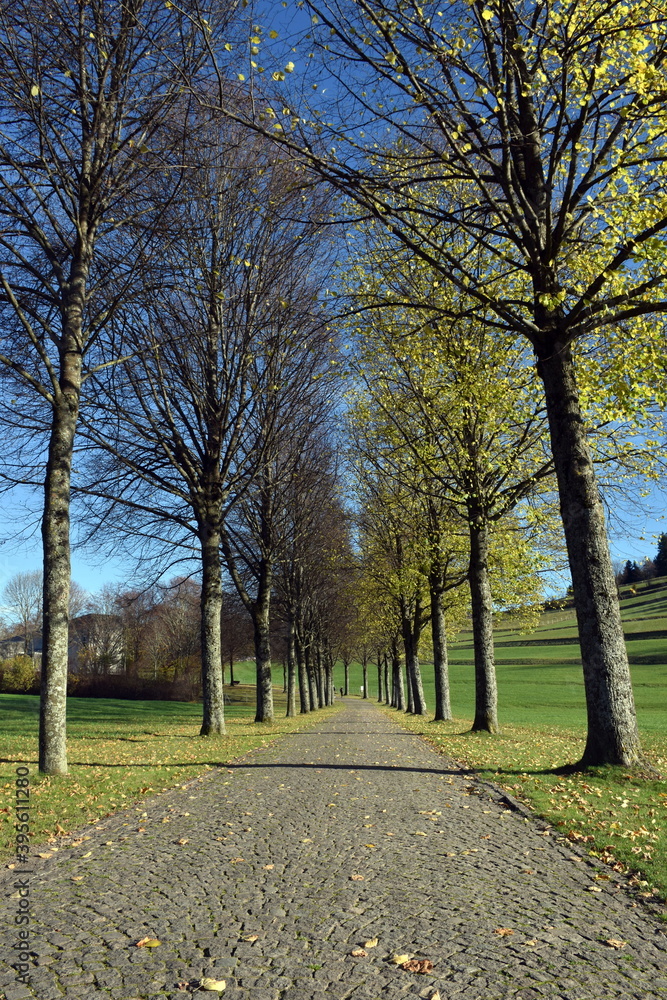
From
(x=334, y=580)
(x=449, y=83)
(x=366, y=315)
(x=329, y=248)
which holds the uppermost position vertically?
(x=329, y=248)

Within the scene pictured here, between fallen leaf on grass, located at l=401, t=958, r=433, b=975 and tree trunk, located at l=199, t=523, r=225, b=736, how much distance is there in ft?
40.5

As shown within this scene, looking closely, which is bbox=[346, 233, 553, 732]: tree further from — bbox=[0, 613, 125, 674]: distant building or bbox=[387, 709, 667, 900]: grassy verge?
bbox=[0, 613, 125, 674]: distant building

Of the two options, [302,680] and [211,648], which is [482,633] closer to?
[211,648]

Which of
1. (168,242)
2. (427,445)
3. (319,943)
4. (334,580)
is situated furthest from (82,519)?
(334,580)

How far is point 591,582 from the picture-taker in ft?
28.1

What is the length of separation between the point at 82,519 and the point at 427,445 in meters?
8.54

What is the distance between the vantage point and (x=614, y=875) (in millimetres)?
4984

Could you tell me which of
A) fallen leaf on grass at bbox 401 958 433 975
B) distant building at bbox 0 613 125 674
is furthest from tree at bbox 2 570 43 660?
fallen leaf on grass at bbox 401 958 433 975

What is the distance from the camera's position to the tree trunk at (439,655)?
21.0 meters

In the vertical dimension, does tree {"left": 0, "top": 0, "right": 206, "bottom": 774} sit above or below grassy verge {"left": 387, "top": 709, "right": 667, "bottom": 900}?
above

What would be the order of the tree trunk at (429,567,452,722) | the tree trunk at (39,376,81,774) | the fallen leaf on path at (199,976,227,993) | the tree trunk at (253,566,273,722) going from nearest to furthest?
the fallen leaf on path at (199,976,227,993) < the tree trunk at (39,376,81,774) < the tree trunk at (429,567,452,722) < the tree trunk at (253,566,273,722)

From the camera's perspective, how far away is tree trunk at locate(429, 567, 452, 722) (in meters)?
21.0

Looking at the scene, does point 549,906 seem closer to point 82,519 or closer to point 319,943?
point 319,943

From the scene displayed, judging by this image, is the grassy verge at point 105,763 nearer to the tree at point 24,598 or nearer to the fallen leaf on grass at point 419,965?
the fallen leaf on grass at point 419,965
